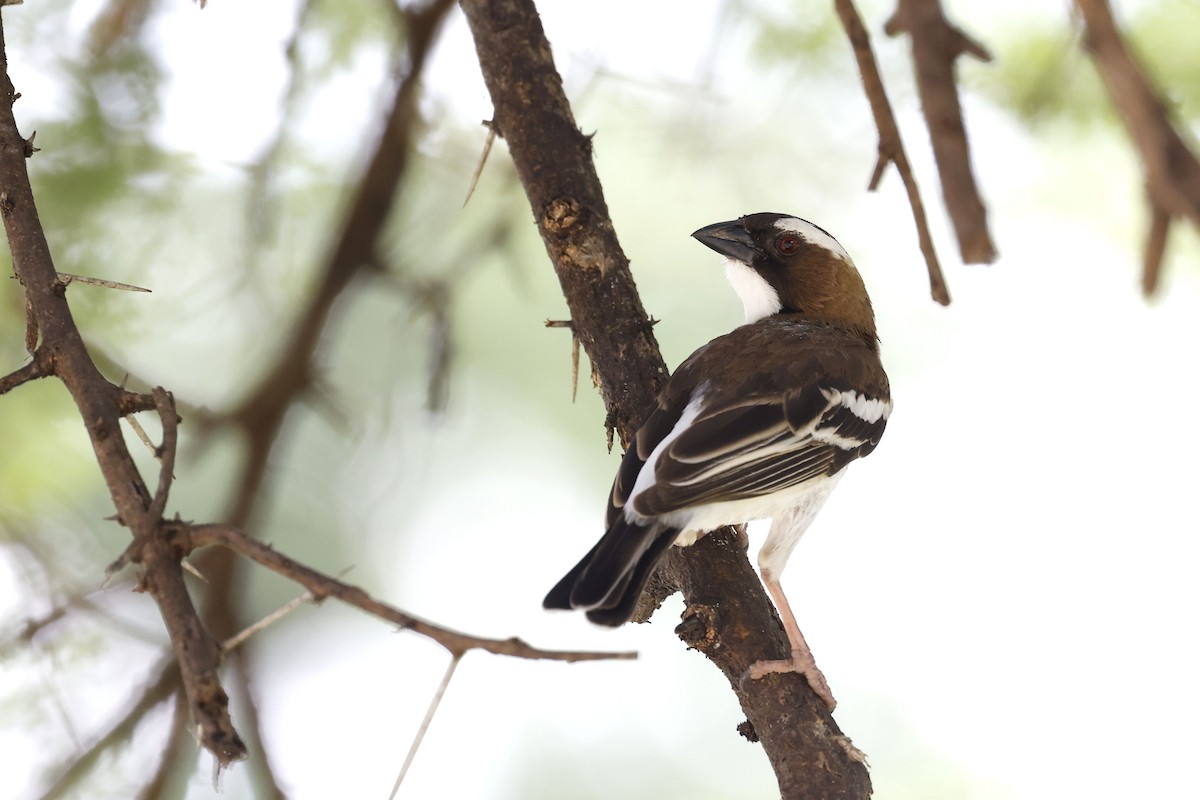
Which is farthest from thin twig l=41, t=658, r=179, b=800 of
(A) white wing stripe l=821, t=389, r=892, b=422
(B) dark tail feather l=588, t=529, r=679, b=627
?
(A) white wing stripe l=821, t=389, r=892, b=422

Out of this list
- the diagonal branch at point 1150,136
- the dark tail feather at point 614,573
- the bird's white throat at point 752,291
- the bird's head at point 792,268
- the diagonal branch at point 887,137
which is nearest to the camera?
the diagonal branch at point 1150,136

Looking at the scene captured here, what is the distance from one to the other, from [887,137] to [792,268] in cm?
303

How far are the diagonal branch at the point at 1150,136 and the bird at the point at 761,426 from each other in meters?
1.94

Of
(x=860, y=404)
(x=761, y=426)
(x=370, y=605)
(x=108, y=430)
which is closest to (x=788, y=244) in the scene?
(x=860, y=404)

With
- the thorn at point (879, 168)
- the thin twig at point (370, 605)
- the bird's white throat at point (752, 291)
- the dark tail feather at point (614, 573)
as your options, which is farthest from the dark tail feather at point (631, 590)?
the bird's white throat at point (752, 291)

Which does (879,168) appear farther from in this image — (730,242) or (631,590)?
(730,242)

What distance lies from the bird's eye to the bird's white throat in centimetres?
14

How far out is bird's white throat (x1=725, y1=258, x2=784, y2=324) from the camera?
4.88 m

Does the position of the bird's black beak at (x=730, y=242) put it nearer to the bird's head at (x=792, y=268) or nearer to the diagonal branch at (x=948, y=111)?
the bird's head at (x=792, y=268)

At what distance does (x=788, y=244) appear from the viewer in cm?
483

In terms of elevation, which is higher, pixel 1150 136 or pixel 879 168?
pixel 879 168

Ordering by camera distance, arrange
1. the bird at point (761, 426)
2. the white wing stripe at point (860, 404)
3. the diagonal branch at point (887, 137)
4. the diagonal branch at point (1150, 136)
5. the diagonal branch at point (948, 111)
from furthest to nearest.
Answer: the white wing stripe at point (860, 404)
the bird at point (761, 426)
the diagonal branch at point (887, 137)
the diagonal branch at point (948, 111)
the diagonal branch at point (1150, 136)

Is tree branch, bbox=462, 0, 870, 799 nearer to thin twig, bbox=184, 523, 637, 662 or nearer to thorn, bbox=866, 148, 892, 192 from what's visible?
thin twig, bbox=184, 523, 637, 662

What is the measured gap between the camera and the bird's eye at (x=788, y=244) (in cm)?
482
